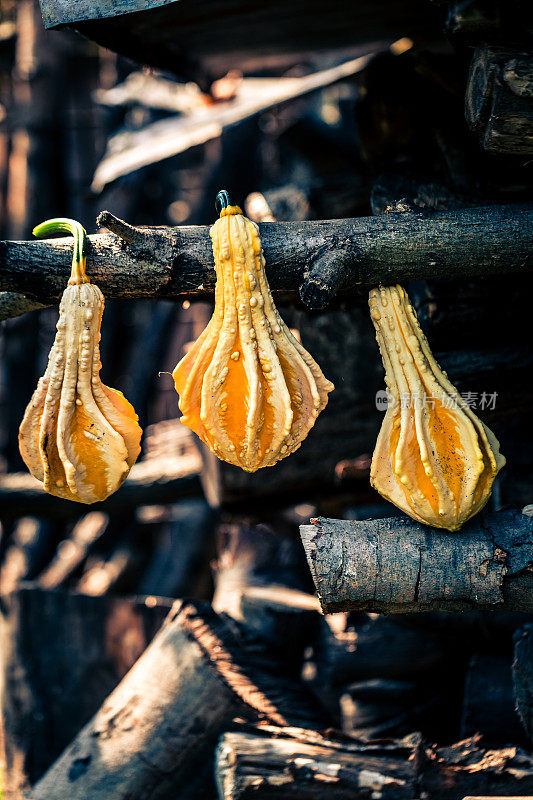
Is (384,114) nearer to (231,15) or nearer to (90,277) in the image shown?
(231,15)

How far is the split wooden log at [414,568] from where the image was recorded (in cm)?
170

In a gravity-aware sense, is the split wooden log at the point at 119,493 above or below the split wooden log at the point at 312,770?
above

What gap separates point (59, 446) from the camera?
161 centimetres

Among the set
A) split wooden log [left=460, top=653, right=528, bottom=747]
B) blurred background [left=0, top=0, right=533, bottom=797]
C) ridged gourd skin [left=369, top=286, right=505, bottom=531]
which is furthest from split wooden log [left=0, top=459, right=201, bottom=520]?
ridged gourd skin [left=369, top=286, right=505, bottom=531]

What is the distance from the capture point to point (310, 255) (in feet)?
5.67

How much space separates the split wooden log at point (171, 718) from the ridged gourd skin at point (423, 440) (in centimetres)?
115

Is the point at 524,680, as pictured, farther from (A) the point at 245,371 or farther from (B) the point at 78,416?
(B) the point at 78,416

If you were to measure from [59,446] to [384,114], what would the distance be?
177cm

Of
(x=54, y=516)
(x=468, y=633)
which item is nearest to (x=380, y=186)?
(x=468, y=633)

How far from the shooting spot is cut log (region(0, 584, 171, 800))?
3121 millimetres

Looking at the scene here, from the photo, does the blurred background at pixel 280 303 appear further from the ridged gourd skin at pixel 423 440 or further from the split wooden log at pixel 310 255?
the ridged gourd skin at pixel 423 440

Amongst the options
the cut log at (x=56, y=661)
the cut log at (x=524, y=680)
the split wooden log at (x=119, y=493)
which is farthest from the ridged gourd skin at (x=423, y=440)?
the split wooden log at (x=119, y=493)

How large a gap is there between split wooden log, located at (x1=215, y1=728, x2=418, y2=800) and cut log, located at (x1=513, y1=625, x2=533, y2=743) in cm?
36

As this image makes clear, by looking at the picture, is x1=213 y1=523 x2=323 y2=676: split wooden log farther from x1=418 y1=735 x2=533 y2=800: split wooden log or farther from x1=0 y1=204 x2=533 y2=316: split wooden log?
x1=0 y1=204 x2=533 y2=316: split wooden log
